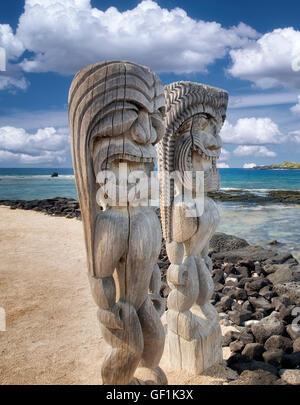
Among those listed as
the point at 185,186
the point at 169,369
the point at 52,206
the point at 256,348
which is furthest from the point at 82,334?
the point at 52,206

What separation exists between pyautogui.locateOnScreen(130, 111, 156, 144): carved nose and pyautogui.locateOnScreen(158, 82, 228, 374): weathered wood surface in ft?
3.15

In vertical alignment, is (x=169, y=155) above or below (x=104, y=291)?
above

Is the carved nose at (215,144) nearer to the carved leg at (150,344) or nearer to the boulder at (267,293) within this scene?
the carved leg at (150,344)

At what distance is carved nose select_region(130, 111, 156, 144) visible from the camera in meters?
2.39

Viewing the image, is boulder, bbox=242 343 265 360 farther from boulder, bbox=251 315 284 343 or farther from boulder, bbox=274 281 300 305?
boulder, bbox=274 281 300 305

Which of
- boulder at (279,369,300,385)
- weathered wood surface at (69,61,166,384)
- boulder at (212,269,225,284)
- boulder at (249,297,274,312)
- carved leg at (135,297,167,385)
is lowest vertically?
boulder at (279,369,300,385)

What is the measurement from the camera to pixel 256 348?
4.04 metres

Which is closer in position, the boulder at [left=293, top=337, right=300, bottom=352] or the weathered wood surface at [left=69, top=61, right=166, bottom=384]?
the weathered wood surface at [left=69, top=61, right=166, bottom=384]

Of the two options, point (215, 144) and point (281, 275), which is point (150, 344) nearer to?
point (215, 144)

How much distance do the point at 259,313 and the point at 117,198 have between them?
375cm

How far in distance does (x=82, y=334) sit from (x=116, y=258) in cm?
259

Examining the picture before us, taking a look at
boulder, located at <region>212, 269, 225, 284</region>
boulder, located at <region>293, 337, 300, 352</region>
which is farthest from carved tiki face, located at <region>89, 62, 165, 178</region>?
boulder, located at <region>212, 269, 225, 284</region>
